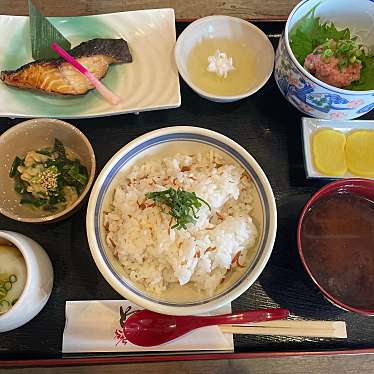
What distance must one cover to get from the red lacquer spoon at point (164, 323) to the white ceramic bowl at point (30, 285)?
34 centimetres

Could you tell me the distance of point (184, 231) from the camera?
5.38 ft

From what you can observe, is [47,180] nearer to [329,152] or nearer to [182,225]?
[182,225]

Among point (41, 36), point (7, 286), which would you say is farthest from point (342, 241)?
point (41, 36)

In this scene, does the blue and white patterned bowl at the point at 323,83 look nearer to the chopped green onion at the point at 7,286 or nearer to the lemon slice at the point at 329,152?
the lemon slice at the point at 329,152

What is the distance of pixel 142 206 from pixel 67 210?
0.98ft

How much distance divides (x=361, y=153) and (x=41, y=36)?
1.62 m

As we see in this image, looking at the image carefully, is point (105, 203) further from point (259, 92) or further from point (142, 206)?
point (259, 92)

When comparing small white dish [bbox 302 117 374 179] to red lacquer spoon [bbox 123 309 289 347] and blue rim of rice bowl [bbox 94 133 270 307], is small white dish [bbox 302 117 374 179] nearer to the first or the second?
blue rim of rice bowl [bbox 94 133 270 307]

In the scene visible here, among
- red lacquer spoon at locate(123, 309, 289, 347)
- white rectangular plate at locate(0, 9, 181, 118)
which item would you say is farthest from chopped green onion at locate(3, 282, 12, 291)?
white rectangular plate at locate(0, 9, 181, 118)

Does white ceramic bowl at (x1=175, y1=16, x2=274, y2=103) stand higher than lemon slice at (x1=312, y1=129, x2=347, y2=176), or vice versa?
white ceramic bowl at (x1=175, y1=16, x2=274, y2=103)

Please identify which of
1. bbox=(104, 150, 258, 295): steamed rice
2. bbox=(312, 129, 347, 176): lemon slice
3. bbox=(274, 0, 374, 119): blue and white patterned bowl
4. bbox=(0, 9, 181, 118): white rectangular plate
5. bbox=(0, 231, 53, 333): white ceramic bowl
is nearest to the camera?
bbox=(0, 231, 53, 333): white ceramic bowl

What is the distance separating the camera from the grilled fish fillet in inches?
79.7

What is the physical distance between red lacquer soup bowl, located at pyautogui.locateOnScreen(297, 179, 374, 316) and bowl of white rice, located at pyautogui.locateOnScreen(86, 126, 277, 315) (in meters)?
0.23

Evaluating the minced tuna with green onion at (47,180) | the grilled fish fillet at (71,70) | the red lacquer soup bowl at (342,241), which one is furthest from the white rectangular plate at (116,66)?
the red lacquer soup bowl at (342,241)
